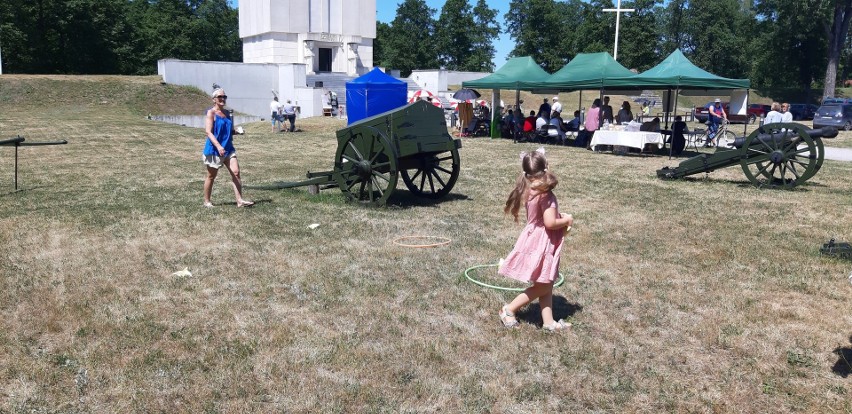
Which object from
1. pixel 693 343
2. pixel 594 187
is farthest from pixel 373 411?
pixel 594 187

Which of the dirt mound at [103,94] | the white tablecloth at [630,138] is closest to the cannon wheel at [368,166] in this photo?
the white tablecloth at [630,138]

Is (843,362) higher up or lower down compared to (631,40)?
lower down

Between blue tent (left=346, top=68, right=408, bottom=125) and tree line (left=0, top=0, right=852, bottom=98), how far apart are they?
34749mm

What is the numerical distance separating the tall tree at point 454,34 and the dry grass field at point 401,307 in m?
73.7

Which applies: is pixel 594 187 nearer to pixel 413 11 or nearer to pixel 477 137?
pixel 477 137

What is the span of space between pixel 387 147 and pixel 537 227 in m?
4.01

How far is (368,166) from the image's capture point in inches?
341

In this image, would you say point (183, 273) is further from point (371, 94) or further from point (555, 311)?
point (371, 94)

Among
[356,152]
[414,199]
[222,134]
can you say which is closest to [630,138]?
[414,199]

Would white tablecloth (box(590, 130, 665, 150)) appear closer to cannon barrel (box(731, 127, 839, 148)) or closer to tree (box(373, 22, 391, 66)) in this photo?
cannon barrel (box(731, 127, 839, 148))

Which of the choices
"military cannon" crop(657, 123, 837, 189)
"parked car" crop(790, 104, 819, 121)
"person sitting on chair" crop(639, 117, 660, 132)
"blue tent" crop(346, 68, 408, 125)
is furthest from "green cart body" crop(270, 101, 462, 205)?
"parked car" crop(790, 104, 819, 121)

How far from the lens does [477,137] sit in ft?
78.0

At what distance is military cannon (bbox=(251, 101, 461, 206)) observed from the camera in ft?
27.7

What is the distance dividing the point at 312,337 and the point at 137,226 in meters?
4.28
